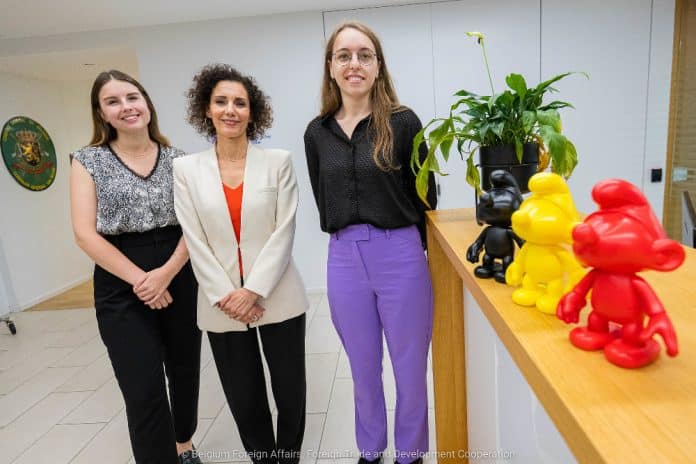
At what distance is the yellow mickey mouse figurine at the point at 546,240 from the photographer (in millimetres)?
646

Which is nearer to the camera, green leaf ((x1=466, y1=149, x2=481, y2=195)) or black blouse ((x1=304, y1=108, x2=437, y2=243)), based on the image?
green leaf ((x1=466, y1=149, x2=481, y2=195))

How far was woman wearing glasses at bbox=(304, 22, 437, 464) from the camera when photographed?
1447mm

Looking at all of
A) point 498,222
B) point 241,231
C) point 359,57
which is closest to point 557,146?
point 498,222

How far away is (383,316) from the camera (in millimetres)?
1545

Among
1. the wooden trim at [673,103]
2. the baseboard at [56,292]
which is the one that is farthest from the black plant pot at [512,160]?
the baseboard at [56,292]

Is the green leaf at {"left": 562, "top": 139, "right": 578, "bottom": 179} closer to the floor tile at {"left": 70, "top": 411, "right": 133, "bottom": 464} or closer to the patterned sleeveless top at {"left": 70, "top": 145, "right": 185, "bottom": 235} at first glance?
the patterned sleeveless top at {"left": 70, "top": 145, "right": 185, "bottom": 235}

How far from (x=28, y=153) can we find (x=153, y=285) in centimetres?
444

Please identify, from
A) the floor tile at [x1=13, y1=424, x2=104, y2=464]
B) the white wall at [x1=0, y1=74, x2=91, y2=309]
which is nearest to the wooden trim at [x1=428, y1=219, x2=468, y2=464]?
the floor tile at [x1=13, y1=424, x2=104, y2=464]

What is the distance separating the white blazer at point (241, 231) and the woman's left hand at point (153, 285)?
0.13 m

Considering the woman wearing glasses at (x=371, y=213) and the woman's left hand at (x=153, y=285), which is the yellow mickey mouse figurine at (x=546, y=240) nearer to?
the woman wearing glasses at (x=371, y=213)

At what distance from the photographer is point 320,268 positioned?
4.16 m

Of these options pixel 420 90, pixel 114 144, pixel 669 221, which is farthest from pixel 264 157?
pixel 669 221

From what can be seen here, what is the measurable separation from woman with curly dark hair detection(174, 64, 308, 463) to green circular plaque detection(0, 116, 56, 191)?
13.6 feet

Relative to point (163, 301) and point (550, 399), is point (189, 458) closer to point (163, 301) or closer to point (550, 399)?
point (163, 301)
